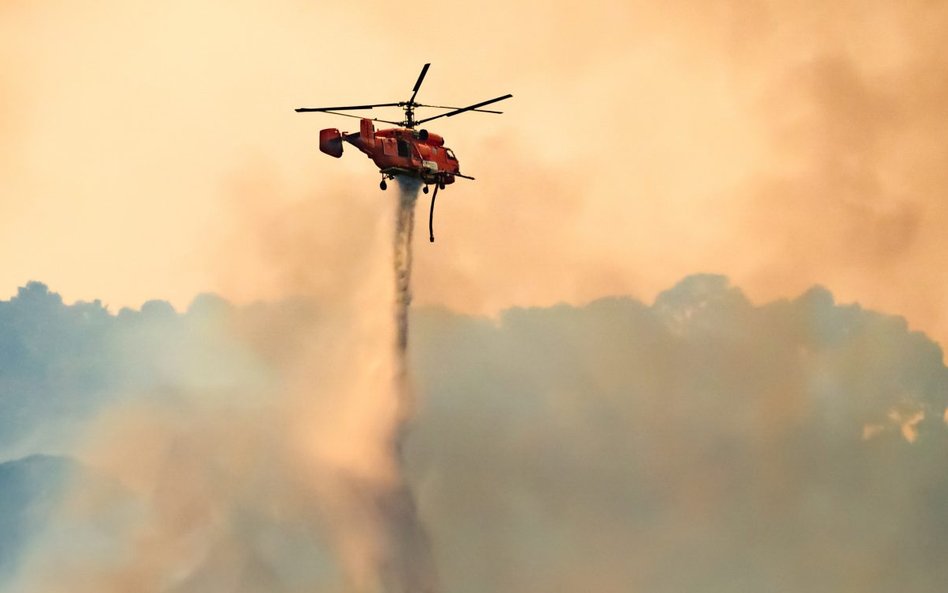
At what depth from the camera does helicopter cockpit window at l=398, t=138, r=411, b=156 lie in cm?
7428

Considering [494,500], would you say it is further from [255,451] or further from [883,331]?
[883,331]

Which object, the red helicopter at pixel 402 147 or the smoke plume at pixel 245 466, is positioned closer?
the red helicopter at pixel 402 147

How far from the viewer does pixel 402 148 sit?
2928 inches

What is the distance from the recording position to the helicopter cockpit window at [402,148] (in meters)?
74.3

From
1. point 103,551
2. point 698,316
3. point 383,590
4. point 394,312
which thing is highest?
point 698,316

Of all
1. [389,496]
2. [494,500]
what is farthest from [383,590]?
[494,500]

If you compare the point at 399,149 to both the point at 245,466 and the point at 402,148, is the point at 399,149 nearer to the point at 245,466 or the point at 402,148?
the point at 402,148

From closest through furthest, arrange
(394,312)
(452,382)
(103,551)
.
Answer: (394,312) < (452,382) < (103,551)

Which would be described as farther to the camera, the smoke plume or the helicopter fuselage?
the smoke plume

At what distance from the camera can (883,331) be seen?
365 feet

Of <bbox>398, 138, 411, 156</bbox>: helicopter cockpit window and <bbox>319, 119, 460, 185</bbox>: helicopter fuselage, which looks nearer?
<bbox>319, 119, 460, 185</bbox>: helicopter fuselage

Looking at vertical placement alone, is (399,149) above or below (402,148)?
below

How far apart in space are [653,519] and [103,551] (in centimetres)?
4376

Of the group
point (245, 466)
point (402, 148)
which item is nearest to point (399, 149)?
point (402, 148)
